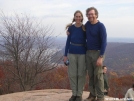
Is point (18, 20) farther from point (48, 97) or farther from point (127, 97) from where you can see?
point (127, 97)

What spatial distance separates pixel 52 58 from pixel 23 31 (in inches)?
90.3

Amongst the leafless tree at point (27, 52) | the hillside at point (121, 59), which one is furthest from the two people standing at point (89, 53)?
the hillside at point (121, 59)

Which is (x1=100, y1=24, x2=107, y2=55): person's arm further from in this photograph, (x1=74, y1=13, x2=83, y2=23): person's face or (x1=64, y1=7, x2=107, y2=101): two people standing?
(x1=74, y1=13, x2=83, y2=23): person's face

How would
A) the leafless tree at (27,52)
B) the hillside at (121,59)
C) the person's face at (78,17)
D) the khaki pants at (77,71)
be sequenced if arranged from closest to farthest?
the person's face at (78,17) < the khaki pants at (77,71) < the leafless tree at (27,52) < the hillside at (121,59)

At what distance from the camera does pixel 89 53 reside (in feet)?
13.5

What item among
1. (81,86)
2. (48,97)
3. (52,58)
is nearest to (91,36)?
(81,86)

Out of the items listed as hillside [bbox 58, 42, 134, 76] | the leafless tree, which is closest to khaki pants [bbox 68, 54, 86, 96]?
the leafless tree

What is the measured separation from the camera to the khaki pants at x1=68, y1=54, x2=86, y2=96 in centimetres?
422

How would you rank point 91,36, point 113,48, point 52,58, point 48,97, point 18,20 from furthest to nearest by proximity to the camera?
point 113,48
point 52,58
point 18,20
point 48,97
point 91,36

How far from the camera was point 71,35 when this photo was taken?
13.8 feet

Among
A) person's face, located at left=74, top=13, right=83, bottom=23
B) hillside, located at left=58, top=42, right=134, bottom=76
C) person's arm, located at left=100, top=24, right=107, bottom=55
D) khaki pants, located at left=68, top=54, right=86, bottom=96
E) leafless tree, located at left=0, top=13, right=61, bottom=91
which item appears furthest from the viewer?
hillside, located at left=58, top=42, right=134, bottom=76

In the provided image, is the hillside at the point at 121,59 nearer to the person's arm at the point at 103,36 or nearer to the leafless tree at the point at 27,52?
the leafless tree at the point at 27,52

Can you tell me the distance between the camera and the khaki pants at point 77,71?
13.9 ft

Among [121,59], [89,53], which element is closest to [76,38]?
[89,53]
